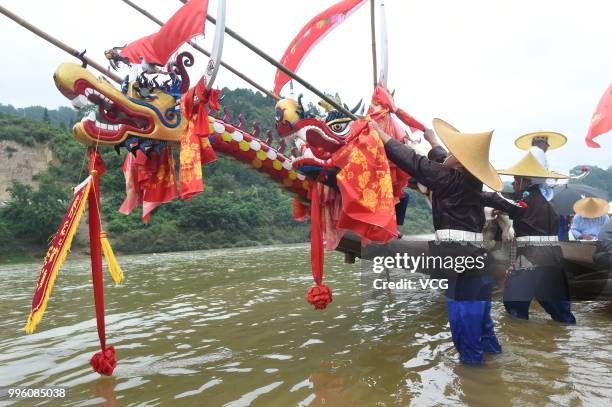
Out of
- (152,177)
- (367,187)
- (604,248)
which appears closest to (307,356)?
(367,187)

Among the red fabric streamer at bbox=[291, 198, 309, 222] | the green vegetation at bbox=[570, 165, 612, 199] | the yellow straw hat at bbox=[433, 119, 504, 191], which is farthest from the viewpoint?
the green vegetation at bbox=[570, 165, 612, 199]

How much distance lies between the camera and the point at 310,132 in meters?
4.11

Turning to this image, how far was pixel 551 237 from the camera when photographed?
14.0 ft

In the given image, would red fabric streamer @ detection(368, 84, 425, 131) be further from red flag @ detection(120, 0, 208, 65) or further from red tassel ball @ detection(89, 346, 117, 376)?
red tassel ball @ detection(89, 346, 117, 376)

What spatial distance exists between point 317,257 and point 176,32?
7.37ft

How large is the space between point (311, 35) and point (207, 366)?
11.1ft

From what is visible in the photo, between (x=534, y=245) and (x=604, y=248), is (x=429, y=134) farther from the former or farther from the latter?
(x=604, y=248)

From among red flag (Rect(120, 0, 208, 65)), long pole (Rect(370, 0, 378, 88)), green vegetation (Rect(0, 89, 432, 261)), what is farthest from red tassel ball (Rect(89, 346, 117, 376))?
green vegetation (Rect(0, 89, 432, 261))

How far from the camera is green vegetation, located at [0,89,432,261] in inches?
1025

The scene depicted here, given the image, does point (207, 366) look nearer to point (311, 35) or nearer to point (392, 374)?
point (392, 374)

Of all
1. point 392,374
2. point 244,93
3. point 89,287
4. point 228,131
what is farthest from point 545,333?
point 244,93

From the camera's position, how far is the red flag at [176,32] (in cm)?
335

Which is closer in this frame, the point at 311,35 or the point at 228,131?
the point at 228,131

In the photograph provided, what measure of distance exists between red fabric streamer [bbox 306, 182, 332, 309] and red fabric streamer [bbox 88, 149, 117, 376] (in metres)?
1.65
